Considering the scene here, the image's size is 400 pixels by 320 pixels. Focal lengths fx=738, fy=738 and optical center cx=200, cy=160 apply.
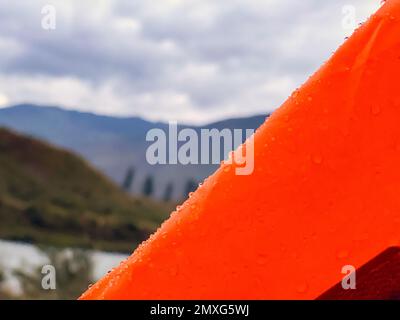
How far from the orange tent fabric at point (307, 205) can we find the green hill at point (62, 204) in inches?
2345

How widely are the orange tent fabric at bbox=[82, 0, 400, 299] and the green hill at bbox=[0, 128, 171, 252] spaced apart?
195 ft

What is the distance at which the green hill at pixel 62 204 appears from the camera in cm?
6838

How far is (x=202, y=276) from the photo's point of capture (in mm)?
1699

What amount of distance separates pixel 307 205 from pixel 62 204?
248 feet

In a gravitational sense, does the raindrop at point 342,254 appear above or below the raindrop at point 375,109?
below

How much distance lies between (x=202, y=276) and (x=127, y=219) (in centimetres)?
7100

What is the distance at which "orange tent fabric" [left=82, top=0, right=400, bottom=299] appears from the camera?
65.2 inches

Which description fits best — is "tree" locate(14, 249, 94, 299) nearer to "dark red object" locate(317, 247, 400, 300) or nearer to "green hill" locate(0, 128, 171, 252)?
"dark red object" locate(317, 247, 400, 300)

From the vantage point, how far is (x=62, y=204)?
75.9 m

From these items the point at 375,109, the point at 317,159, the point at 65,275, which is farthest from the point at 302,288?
the point at 65,275

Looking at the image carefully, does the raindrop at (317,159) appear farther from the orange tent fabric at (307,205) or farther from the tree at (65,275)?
the tree at (65,275)

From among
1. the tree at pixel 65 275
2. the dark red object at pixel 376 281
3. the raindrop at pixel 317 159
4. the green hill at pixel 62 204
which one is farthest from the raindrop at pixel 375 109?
the green hill at pixel 62 204

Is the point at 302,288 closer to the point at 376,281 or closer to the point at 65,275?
the point at 376,281

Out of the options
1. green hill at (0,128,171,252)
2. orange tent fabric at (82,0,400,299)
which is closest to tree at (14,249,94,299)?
orange tent fabric at (82,0,400,299)
